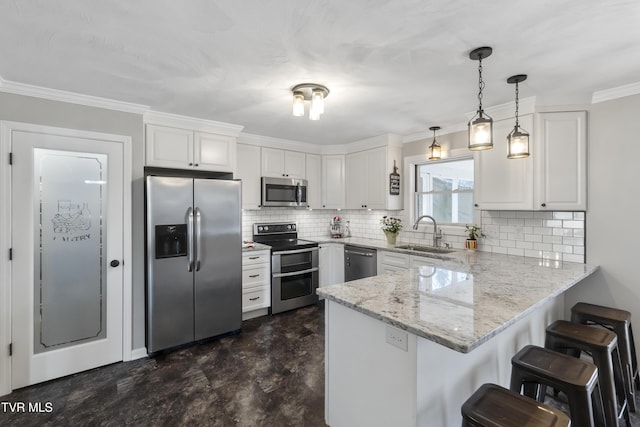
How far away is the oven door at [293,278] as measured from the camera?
3.83 metres

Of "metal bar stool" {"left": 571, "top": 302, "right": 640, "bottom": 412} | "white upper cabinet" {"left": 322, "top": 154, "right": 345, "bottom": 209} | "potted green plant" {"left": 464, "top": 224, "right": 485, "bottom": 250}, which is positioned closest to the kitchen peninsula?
"metal bar stool" {"left": 571, "top": 302, "right": 640, "bottom": 412}

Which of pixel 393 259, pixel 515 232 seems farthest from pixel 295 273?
pixel 515 232

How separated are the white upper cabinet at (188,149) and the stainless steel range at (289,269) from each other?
117 centimetres

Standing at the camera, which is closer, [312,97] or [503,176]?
[312,97]

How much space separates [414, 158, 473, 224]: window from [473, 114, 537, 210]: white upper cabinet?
58 cm

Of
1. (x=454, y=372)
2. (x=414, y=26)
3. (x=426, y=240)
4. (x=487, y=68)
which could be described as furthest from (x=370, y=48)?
(x=426, y=240)

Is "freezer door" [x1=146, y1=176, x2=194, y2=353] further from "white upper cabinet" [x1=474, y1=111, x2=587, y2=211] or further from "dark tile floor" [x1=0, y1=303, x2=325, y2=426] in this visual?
"white upper cabinet" [x1=474, y1=111, x2=587, y2=211]

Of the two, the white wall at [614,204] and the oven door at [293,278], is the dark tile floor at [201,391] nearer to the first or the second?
the oven door at [293,278]

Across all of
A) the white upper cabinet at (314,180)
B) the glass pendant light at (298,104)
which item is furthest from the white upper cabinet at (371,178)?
the glass pendant light at (298,104)

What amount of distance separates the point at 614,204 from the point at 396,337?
8.09 ft

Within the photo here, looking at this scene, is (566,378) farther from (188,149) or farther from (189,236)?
(188,149)

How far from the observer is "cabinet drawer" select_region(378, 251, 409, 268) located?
11.5 feet

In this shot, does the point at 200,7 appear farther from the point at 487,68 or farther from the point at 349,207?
the point at 349,207

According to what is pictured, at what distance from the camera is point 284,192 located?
14.1ft
